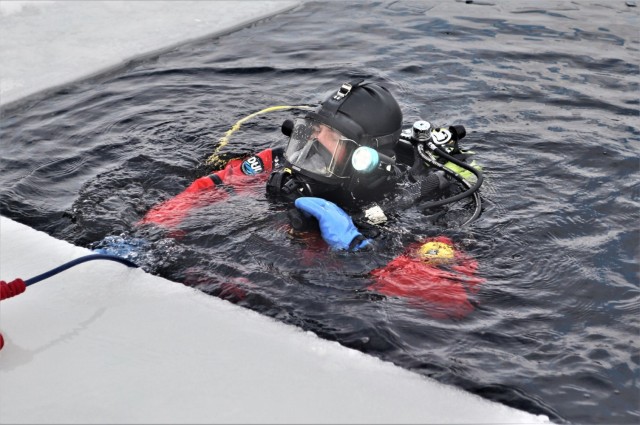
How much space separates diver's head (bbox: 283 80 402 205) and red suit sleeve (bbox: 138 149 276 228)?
Result: 51 cm

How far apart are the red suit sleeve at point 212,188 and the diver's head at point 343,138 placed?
51cm

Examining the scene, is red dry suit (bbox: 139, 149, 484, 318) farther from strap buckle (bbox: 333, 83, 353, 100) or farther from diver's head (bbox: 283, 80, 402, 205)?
strap buckle (bbox: 333, 83, 353, 100)

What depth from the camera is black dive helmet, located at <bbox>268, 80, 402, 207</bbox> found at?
4.03 metres

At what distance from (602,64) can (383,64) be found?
210 cm

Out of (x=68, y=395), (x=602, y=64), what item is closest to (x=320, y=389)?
(x=68, y=395)

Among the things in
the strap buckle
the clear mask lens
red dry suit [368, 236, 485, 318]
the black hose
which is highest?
the strap buckle

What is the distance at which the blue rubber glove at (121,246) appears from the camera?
3883 mm

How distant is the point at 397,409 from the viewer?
9.07 ft

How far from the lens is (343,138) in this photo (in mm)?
4023

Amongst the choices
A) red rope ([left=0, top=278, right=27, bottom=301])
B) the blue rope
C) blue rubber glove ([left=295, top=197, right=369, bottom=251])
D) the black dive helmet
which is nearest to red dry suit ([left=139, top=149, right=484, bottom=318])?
blue rubber glove ([left=295, top=197, right=369, bottom=251])

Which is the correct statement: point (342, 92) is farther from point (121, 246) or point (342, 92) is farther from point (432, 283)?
point (121, 246)

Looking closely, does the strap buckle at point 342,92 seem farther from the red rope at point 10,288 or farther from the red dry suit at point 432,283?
the red rope at point 10,288

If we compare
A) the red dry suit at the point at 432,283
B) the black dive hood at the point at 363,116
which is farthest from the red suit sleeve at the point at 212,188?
the red dry suit at the point at 432,283

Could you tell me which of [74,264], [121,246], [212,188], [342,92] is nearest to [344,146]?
[342,92]
